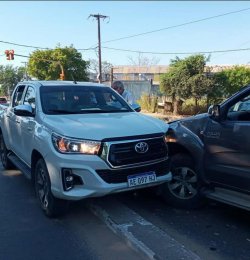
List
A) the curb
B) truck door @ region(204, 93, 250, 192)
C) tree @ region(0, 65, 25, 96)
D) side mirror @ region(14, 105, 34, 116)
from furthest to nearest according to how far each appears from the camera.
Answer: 1. tree @ region(0, 65, 25, 96)
2. side mirror @ region(14, 105, 34, 116)
3. truck door @ region(204, 93, 250, 192)
4. the curb

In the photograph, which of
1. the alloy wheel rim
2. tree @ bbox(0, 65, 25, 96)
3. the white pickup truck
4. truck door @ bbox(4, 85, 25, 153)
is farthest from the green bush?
tree @ bbox(0, 65, 25, 96)

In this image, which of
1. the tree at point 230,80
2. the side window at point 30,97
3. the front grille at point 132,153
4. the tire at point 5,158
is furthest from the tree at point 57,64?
the front grille at point 132,153

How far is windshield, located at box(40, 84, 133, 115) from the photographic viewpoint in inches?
226

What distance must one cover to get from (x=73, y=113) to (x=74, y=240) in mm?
1881

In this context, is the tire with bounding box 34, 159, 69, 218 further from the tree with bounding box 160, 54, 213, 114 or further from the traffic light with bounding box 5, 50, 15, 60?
the traffic light with bounding box 5, 50, 15, 60

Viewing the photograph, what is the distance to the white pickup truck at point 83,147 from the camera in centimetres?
461

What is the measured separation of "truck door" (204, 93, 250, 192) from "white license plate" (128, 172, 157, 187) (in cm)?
70

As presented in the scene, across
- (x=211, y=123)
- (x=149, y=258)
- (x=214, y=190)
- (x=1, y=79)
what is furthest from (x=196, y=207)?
(x=1, y=79)

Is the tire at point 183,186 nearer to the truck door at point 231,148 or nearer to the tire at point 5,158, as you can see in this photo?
the truck door at point 231,148

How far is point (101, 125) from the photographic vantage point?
4938 millimetres

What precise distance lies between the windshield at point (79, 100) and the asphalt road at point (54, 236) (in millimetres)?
1385

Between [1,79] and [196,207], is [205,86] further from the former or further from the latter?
[1,79]

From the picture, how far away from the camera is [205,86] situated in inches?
924

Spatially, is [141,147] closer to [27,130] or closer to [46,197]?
[46,197]
